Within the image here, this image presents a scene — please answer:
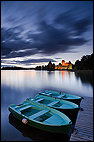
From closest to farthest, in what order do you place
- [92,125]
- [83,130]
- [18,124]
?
[83,130] → [92,125] → [18,124]

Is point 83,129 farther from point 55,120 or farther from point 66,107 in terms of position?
point 66,107

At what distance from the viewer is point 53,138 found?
255 inches

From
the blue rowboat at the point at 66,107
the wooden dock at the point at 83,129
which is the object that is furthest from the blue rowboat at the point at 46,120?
Result: the blue rowboat at the point at 66,107

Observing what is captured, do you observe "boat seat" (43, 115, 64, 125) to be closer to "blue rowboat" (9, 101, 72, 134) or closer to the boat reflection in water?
"blue rowboat" (9, 101, 72, 134)

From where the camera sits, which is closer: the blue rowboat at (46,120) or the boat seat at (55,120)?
the blue rowboat at (46,120)

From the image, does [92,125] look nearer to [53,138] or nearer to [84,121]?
[84,121]

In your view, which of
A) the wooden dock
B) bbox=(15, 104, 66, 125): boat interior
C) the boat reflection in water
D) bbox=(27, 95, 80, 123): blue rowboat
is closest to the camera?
the wooden dock

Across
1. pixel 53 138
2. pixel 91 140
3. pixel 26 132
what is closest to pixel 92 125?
pixel 91 140

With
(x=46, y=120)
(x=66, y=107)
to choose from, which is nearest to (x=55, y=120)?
(x=46, y=120)

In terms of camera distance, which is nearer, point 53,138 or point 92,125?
point 92,125

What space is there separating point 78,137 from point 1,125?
6.88 metres

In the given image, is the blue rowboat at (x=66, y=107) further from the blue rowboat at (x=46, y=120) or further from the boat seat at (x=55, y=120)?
the boat seat at (x=55, y=120)

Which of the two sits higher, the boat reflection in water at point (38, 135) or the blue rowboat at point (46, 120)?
the blue rowboat at point (46, 120)

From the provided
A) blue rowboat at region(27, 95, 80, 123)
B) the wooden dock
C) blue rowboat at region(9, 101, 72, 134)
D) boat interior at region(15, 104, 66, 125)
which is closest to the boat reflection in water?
blue rowboat at region(9, 101, 72, 134)
